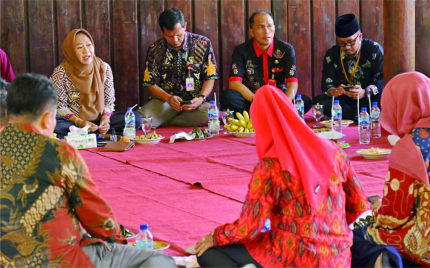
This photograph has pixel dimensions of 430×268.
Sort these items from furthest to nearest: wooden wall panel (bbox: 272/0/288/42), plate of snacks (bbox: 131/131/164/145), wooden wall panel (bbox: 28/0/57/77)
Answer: wooden wall panel (bbox: 272/0/288/42)
wooden wall panel (bbox: 28/0/57/77)
plate of snacks (bbox: 131/131/164/145)

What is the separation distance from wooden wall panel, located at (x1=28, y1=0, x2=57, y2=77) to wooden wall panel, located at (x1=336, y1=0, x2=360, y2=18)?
3073 mm

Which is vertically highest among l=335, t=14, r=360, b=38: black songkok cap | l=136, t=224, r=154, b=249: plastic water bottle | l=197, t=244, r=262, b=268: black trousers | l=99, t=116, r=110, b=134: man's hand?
l=335, t=14, r=360, b=38: black songkok cap

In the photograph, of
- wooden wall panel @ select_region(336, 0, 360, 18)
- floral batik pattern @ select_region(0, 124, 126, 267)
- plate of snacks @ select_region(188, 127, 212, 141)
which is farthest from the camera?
wooden wall panel @ select_region(336, 0, 360, 18)

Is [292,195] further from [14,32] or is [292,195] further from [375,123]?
[14,32]

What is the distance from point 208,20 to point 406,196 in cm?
505

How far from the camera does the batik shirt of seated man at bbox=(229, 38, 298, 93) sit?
670cm

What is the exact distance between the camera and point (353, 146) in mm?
5258

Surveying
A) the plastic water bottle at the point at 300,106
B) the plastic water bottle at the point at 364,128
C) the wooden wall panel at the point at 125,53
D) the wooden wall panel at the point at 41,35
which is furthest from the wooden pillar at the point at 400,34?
the wooden wall panel at the point at 41,35

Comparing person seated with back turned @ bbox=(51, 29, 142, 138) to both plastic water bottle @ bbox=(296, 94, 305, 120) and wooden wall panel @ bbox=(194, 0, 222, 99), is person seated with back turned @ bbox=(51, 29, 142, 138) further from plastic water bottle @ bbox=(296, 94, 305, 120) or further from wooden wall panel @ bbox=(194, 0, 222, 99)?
plastic water bottle @ bbox=(296, 94, 305, 120)

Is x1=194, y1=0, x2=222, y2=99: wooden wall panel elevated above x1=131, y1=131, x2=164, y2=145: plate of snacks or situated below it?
above

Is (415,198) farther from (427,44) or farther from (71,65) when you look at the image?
(427,44)

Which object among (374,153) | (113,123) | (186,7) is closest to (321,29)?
(186,7)

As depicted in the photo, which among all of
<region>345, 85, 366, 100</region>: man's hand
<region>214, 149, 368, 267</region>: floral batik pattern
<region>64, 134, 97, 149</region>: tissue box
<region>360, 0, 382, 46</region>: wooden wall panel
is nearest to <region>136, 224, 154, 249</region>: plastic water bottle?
<region>214, 149, 368, 267</region>: floral batik pattern

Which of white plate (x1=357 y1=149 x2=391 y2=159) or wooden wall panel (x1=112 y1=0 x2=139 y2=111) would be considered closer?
white plate (x1=357 y1=149 x2=391 y2=159)
